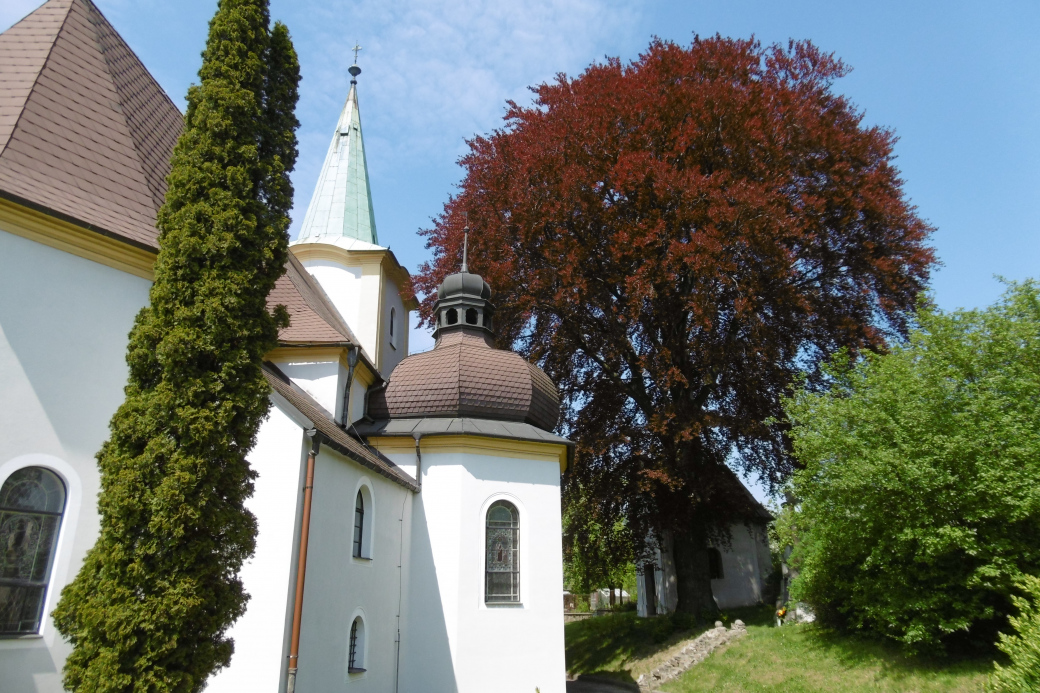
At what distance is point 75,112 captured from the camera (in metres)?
8.81

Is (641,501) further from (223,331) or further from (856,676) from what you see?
(223,331)

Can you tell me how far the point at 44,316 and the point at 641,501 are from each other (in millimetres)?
15170

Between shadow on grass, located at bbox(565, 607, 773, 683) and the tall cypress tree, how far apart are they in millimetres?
13974

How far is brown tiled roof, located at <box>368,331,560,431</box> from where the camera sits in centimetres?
1445

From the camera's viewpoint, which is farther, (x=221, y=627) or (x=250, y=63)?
(x=250, y=63)

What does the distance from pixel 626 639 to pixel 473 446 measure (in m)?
10.2

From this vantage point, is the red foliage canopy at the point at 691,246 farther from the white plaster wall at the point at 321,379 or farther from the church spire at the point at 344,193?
the white plaster wall at the point at 321,379

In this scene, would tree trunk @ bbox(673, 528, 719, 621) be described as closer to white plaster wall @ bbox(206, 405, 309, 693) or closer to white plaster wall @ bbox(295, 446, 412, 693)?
white plaster wall @ bbox(295, 446, 412, 693)

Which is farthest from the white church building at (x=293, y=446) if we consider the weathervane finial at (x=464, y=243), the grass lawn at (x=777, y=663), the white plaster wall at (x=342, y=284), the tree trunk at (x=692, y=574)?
the tree trunk at (x=692, y=574)

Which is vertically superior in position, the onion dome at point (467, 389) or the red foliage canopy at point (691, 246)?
the red foliage canopy at point (691, 246)

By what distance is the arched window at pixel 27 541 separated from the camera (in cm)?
688

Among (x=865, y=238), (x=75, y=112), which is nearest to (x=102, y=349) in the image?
(x=75, y=112)

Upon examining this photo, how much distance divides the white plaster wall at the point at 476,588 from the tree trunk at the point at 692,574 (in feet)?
21.0

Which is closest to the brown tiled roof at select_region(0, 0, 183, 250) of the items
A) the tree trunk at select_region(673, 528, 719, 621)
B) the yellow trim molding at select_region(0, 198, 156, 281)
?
the yellow trim molding at select_region(0, 198, 156, 281)
